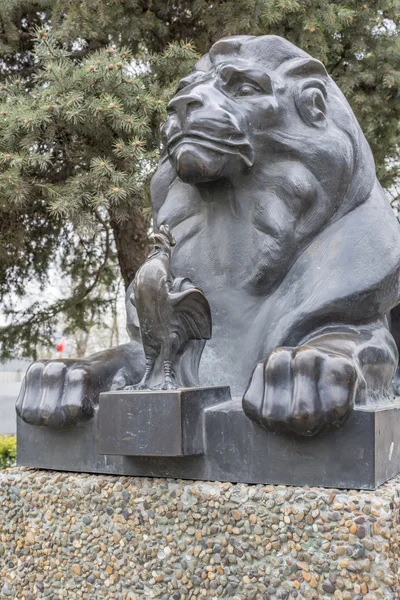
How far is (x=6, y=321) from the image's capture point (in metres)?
6.82

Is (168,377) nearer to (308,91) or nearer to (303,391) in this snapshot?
(303,391)

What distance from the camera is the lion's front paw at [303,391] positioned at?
164 centimetres

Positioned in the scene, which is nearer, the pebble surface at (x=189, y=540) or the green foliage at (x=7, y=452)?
the pebble surface at (x=189, y=540)

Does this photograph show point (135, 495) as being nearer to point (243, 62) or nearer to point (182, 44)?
point (243, 62)

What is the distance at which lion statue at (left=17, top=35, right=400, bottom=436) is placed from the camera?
6.66 ft

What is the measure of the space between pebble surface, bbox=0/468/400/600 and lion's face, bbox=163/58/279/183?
893 mm

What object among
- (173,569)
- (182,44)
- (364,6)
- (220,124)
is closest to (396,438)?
(173,569)

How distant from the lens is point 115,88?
4461mm

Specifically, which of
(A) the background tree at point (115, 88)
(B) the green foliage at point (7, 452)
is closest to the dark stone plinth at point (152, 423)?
(A) the background tree at point (115, 88)

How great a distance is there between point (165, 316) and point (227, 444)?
0.36 meters

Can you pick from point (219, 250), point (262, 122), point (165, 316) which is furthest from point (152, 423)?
point (262, 122)

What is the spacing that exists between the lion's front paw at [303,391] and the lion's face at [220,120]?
0.64 meters

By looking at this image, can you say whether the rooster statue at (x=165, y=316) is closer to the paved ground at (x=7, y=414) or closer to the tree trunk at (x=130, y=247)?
the tree trunk at (x=130, y=247)

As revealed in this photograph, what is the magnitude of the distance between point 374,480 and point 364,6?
454cm
